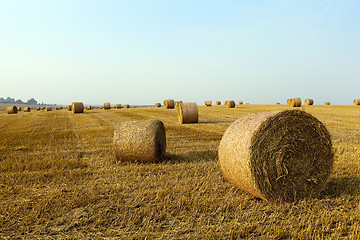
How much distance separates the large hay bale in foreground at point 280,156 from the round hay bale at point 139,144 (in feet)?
9.12

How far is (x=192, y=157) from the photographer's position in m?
8.09

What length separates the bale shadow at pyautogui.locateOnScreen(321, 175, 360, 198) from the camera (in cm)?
505

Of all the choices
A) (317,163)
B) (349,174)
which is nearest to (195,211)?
(317,163)

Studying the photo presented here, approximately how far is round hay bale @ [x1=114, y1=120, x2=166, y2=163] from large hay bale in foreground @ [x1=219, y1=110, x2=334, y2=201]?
2.78 metres

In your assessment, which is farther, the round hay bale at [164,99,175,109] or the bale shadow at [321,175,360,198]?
the round hay bale at [164,99,175,109]

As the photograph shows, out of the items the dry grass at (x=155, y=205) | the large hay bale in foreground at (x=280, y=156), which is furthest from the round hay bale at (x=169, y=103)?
the large hay bale in foreground at (x=280, y=156)

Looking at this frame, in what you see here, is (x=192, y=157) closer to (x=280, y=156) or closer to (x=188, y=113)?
(x=280, y=156)

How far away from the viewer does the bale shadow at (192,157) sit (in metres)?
7.72

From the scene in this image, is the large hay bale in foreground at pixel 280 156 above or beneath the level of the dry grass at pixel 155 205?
above

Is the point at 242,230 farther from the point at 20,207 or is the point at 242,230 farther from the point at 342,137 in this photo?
the point at 342,137

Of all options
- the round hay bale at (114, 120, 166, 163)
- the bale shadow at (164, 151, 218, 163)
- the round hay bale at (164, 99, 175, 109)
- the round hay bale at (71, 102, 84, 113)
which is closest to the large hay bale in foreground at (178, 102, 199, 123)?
the bale shadow at (164, 151, 218, 163)

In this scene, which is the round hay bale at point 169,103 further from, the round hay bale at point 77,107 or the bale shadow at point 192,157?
the bale shadow at point 192,157

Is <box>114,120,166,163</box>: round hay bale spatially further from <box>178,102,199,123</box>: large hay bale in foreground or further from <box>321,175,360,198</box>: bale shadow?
<box>178,102,199,123</box>: large hay bale in foreground

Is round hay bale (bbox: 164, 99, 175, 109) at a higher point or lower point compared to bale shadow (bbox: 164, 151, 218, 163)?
higher
